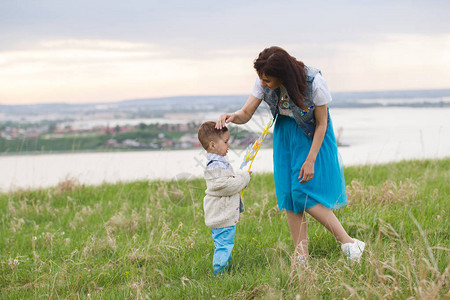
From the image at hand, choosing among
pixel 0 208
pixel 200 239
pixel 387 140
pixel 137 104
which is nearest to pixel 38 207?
pixel 0 208

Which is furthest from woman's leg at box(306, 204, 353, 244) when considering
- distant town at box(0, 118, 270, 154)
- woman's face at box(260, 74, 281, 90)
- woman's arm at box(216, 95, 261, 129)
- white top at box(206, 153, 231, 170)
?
distant town at box(0, 118, 270, 154)

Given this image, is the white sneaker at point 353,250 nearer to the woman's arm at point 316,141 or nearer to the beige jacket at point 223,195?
the woman's arm at point 316,141

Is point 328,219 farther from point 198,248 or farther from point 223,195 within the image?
point 198,248

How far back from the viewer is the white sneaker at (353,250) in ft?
11.6

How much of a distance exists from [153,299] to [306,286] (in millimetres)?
1058

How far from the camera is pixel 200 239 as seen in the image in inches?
183

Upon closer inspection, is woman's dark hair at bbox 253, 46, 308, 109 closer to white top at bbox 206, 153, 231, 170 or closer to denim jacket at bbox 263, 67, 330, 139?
denim jacket at bbox 263, 67, 330, 139

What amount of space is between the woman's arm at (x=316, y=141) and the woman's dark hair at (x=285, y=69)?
19cm

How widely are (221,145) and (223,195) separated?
387 mm

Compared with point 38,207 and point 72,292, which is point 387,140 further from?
point 72,292

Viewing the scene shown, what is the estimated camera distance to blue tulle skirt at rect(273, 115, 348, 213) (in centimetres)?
363

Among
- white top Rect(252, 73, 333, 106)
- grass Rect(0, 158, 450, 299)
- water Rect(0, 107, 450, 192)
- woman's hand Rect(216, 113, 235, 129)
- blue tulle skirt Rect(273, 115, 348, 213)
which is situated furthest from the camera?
water Rect(0, 107, 450, 192)

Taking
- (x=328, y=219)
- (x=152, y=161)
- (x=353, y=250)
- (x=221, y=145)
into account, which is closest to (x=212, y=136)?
(x=221, y=145)

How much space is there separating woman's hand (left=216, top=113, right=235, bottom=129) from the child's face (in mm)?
85
